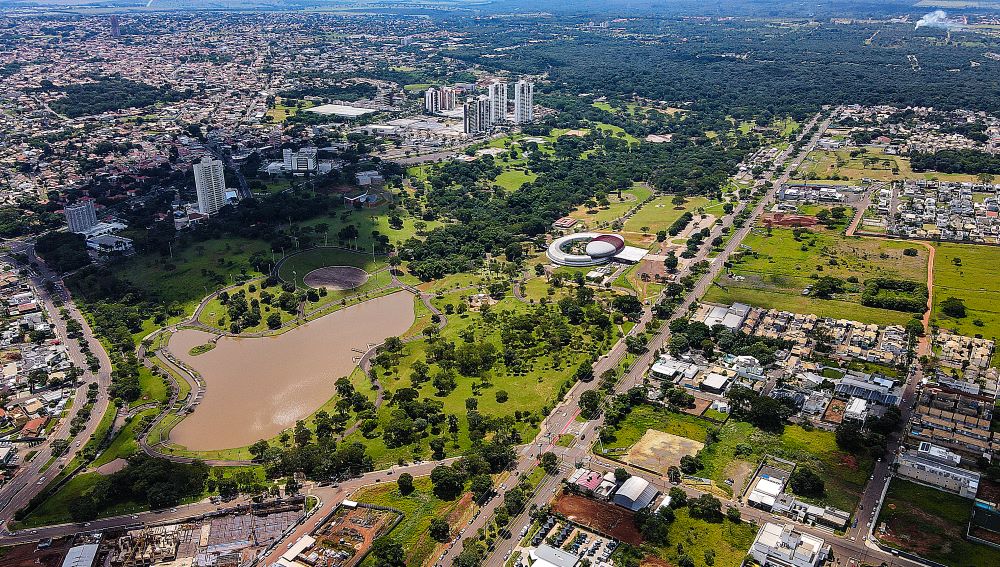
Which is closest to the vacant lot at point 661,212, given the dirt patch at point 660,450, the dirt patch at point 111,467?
the dirt patch at point 660,450

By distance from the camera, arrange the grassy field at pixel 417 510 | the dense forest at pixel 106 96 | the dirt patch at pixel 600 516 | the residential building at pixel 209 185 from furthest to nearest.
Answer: the dense forest at pixel 106 96, the residential building at pixel 209 185, the dirt patch at pixel 600 516, the grassy field at pixel 417 510

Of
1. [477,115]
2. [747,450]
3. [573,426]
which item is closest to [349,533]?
[573,426]

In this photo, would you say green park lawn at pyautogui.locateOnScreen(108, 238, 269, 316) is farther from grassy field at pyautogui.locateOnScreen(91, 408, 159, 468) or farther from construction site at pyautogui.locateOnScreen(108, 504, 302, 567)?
construction site at pyautogui.locateOnScreen(108, 504, 302, 567)

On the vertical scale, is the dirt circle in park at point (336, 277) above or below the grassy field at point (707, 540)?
above

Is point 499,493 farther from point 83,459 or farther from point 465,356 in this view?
point 83,459

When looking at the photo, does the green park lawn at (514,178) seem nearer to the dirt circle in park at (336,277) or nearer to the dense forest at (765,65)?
the dirt circle in park at (336,277)

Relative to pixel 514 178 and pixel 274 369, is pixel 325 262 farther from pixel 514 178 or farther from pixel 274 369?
pixel 514 178

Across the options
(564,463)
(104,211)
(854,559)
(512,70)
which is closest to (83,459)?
(564,463)
